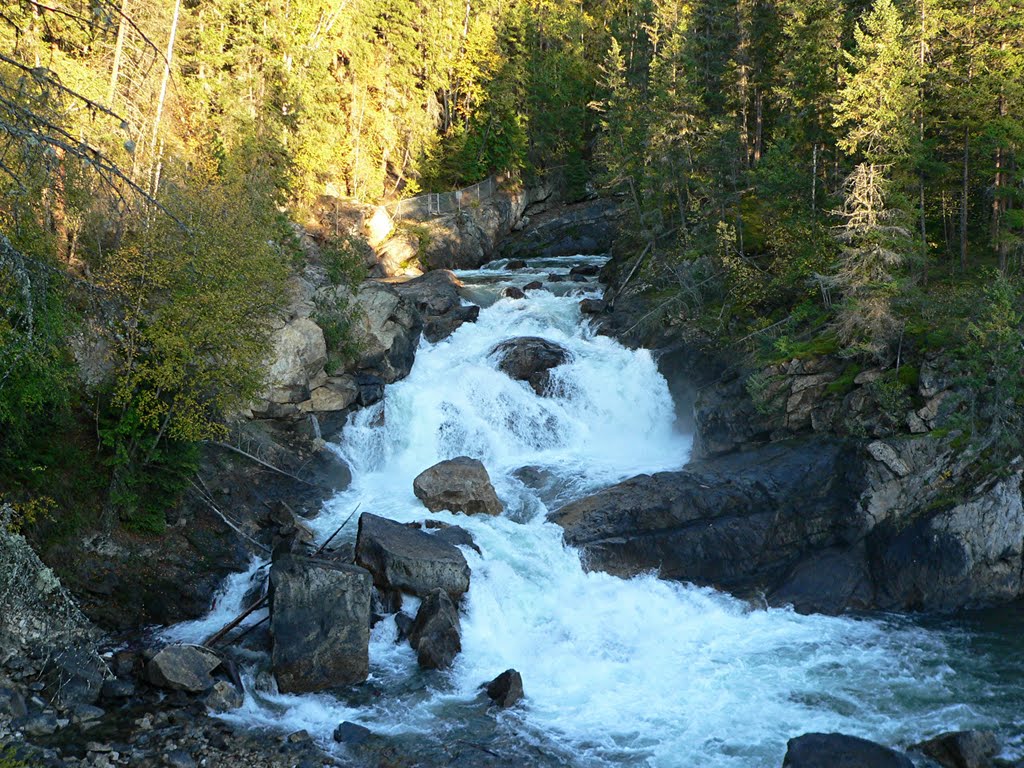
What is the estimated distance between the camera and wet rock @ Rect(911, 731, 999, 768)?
12.3 m

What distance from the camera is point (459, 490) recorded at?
20.6 m

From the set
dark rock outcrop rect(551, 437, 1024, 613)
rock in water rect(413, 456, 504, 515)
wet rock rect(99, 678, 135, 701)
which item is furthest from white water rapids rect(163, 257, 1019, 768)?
wet rock rect(99, 678, 135, 701)

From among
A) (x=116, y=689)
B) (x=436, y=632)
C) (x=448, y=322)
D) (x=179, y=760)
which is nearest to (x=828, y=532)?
(x=436, y=632)

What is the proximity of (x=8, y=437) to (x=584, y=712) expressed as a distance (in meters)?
12.3

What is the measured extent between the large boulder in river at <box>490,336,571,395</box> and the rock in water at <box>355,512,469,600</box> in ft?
35.6

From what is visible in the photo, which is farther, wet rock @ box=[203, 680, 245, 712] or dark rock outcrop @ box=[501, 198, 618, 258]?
dark rock outcrop @ box=[501, 198, 618, 258]

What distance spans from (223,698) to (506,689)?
498 cm

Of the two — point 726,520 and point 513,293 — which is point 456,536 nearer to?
point 726,520

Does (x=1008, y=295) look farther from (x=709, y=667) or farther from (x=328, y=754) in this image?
(x=328, y=754)

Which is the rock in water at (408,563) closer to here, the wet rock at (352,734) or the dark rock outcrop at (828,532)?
the dark rock outcrop at (828,532)

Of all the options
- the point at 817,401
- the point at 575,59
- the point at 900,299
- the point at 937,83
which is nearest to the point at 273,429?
the point at 817,401

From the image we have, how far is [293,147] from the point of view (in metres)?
38.4

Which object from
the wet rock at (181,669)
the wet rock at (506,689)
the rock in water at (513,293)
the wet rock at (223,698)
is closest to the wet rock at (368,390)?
the rock in water at (513,293)

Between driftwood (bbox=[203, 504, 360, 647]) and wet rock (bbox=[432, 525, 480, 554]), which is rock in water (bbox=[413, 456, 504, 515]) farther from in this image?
driftwood (bbox=[203, 504, 360, 647])
